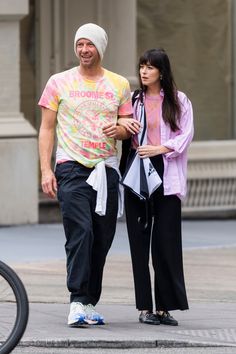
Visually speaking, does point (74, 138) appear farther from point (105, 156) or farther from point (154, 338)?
point (154, 338)

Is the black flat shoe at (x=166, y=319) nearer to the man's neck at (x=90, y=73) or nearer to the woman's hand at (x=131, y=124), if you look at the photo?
the woman's hand at (x=131, y=124)

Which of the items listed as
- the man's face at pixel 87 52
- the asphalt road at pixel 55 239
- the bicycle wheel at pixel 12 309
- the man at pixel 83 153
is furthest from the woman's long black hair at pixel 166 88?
the asphalt road at pixel 55 239

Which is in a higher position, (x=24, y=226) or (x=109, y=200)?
(x=109, y=200)

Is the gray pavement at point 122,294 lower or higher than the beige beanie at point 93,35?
lower

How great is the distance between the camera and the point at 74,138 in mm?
8664

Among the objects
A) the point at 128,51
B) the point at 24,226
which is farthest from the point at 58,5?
the point at 24,226

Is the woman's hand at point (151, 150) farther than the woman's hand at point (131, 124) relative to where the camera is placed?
Yes

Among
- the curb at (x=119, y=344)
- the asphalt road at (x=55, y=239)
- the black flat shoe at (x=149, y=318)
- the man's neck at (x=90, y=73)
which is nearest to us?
the curb at (x=119, y=344)

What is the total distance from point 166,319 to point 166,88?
5.08 ft

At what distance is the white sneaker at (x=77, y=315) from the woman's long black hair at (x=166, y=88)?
4.32 ft

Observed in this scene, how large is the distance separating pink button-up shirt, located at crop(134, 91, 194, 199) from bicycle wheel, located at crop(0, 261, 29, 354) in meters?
1.78

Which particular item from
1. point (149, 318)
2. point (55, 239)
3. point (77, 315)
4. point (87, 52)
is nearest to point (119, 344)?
point (77, 315)

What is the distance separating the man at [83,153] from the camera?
339 inches

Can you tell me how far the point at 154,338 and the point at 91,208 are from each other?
3.15 ft
